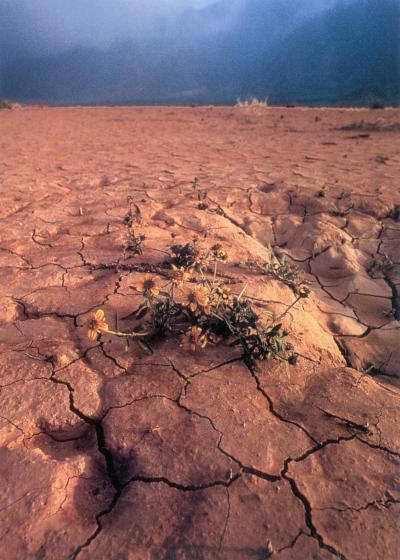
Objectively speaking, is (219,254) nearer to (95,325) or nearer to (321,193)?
(95,325)

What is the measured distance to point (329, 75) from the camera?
1678 inches

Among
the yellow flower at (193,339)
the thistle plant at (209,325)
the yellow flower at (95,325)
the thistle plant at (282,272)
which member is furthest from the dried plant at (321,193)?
the yellow flower at (95,325)

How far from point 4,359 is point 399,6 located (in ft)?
203

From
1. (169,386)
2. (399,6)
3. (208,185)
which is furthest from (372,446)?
(399,6)

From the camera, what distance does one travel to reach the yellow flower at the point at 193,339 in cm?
169

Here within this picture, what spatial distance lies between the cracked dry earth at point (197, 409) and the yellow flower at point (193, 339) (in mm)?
45

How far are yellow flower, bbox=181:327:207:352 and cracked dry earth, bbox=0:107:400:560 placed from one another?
45 millimetres

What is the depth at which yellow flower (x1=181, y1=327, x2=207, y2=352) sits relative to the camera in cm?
169

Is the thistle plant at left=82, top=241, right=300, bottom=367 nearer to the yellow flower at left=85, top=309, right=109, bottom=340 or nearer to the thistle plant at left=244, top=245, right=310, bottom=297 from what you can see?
the yellow flower at left=85, top=309, right=109, bottom=340

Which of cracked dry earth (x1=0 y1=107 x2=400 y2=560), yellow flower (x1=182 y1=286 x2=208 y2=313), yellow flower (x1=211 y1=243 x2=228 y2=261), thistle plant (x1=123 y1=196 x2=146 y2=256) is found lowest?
cracked dry earth (x1=0 y1=107 x2=400 y2=560)

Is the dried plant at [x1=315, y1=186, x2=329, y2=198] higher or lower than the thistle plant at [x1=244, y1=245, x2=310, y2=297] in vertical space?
higher

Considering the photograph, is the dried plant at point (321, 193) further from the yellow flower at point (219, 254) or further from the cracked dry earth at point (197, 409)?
the yellow flower at point (219, 254)

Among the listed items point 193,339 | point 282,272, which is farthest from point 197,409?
point 282,272

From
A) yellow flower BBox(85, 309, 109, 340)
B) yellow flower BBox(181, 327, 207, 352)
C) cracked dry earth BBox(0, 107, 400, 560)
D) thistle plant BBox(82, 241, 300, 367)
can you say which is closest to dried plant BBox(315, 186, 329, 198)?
cracked dry earth BBox(0, 107, 400, 560)
